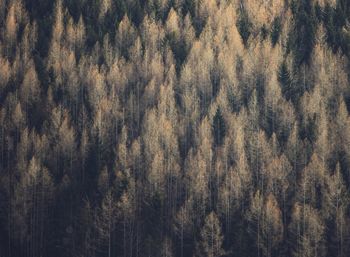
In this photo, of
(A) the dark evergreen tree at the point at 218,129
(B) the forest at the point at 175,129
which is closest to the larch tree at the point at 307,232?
(B) the forest at the point at 175,129

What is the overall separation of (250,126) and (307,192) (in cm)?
1277

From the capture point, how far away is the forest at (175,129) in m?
46.4

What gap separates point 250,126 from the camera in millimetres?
57875

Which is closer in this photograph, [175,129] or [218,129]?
[218,129]

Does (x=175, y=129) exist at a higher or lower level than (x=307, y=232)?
higher

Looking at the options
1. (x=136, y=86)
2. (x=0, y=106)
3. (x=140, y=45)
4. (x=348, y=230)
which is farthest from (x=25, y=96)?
(x=348, y=230)

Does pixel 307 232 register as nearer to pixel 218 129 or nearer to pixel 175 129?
pixel 218 129

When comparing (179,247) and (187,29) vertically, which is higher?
(187,29)

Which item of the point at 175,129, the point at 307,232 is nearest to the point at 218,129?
the point at 175,129

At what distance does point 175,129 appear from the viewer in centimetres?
5894

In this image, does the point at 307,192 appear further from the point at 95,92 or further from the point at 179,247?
the point at 95,92

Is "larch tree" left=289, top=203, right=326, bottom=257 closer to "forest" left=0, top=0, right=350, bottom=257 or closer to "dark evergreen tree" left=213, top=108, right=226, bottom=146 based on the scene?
"forest" left=0, top=0, right=350, bottom=257

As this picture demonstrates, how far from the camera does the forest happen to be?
46.4m

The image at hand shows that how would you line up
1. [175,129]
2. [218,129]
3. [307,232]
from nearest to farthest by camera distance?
[307,232] < [218,129] < [175,129]
